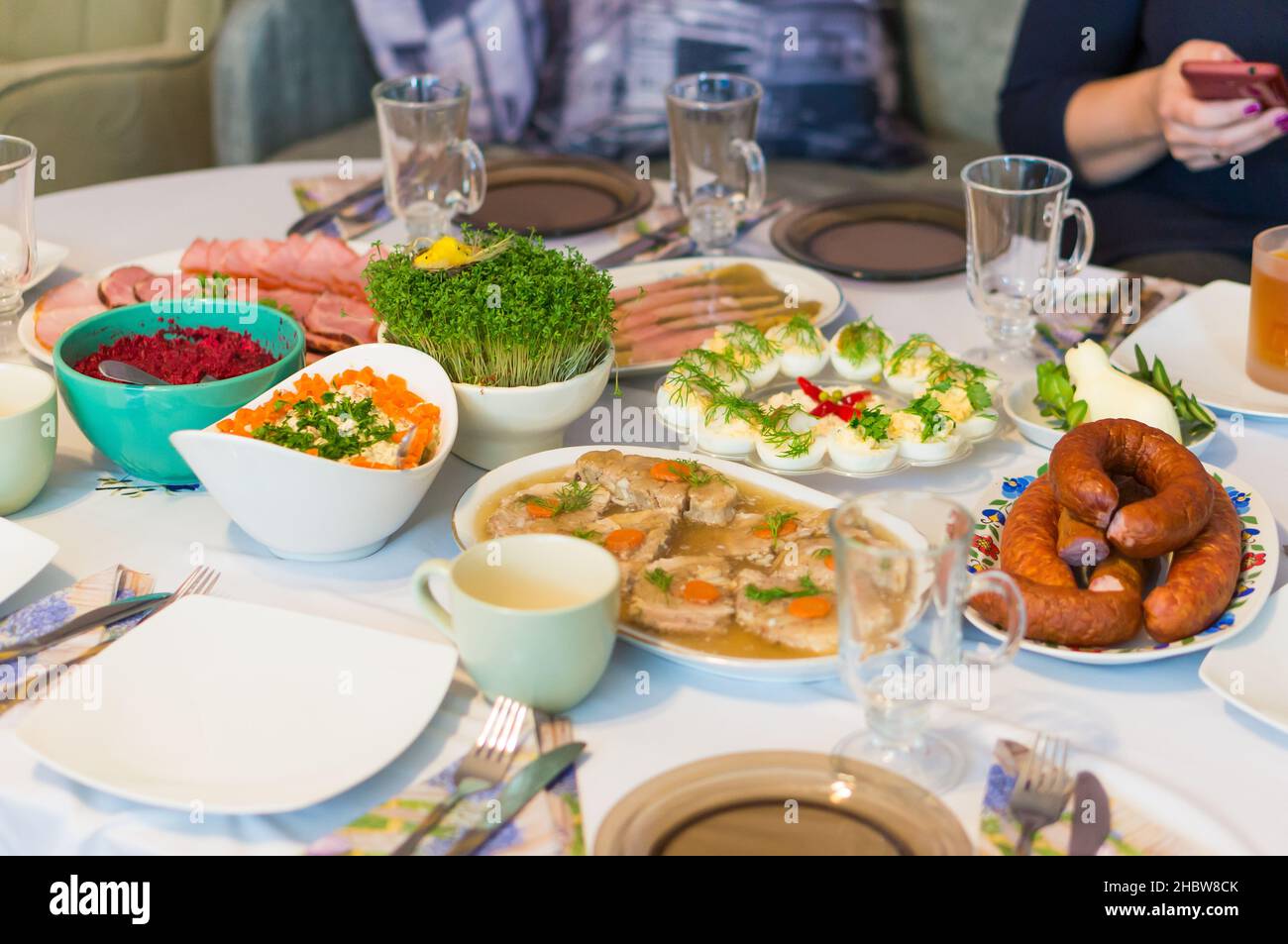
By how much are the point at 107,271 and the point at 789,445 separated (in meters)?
1.13

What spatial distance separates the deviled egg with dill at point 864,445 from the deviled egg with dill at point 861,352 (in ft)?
0.67

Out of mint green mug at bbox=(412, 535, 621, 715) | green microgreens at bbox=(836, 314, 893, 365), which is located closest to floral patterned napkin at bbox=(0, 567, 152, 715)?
mint green mug at bbox=(412, 535, 621, 715)

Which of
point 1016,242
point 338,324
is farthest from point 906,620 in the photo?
point 338,324

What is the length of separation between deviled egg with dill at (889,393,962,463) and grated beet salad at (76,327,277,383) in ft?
2.54

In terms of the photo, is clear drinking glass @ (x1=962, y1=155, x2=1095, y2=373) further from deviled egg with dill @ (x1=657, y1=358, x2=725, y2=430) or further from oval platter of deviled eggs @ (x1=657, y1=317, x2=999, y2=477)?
deviled egg with dill @ (x1=657, y1=358, x2=725, y2=430)

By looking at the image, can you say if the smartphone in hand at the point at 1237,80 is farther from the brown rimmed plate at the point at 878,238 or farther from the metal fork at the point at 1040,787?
the metal fork at the point at 1040,787

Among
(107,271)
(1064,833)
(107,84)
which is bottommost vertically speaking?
(1064,833)

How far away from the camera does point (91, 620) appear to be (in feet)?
4.19

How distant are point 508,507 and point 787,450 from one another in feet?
1.09

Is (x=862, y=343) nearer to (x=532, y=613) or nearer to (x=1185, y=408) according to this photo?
(x=1185, y=408)

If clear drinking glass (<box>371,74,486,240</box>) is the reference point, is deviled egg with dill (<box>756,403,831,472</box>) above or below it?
below

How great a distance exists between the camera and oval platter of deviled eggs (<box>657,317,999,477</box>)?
1.50m

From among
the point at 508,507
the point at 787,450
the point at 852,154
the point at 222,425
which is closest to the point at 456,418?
the point at 508,507
